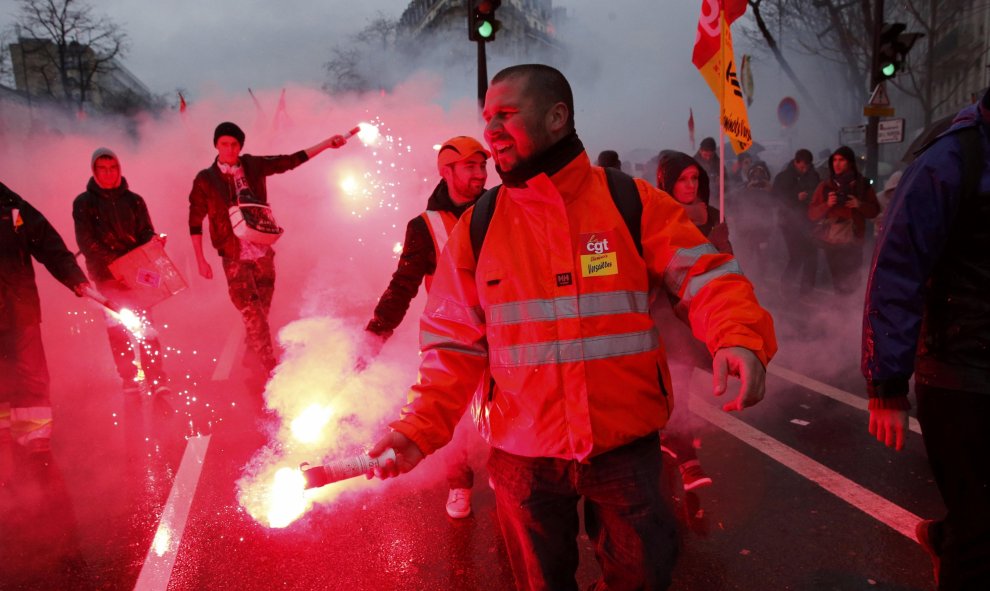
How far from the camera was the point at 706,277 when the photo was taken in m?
2.18

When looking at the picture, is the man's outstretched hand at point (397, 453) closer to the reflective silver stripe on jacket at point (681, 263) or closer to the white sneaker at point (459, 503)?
the reflective silver stripe on jacket at point (681, 263)

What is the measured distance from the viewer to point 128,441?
564cm

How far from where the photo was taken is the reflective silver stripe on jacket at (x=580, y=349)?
2.18 metres

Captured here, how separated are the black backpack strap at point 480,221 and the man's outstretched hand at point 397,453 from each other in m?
0.61

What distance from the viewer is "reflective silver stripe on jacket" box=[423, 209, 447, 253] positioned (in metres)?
3.88

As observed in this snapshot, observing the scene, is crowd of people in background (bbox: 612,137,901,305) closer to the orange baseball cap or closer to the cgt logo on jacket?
the orange baseball cap

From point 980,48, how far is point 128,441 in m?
40.9

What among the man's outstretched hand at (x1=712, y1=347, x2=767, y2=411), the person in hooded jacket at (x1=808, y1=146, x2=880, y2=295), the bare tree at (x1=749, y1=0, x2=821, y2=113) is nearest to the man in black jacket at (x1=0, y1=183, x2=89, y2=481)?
the man's outstretched hand at (x1=712, y1=347, x2=767, y2=411)

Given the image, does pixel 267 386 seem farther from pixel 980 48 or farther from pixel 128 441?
pixel 980 48

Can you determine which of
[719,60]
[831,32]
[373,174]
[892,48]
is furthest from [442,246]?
[831,32]

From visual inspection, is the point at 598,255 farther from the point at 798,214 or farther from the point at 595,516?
the point at 798,214

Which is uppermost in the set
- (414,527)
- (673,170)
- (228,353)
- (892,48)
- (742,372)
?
(892,48)

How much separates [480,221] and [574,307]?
1.43 ft

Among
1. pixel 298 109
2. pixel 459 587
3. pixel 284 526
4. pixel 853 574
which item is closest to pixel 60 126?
pixel 298 109
